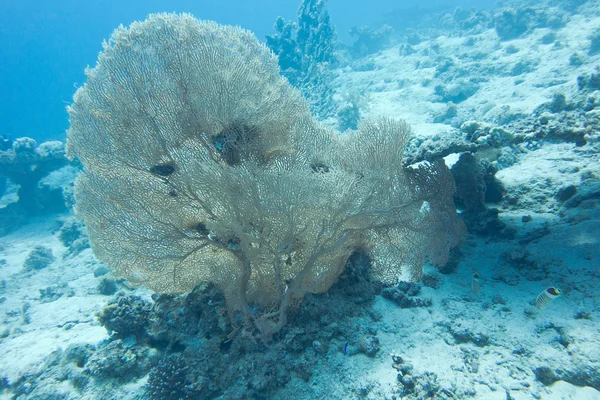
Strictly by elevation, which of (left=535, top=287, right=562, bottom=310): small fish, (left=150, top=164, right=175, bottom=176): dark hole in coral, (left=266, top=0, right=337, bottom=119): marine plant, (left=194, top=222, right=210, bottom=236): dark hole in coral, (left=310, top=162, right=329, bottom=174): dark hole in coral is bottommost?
(left=535, top=287, right=562, bottom=310): small fish

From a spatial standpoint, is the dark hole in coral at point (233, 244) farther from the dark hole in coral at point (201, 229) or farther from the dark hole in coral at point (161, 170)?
the dark hole in coral at point (161, 170)

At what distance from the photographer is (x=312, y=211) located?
3732 millimetres

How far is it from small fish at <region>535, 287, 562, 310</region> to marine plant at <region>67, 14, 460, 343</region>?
2034 millimetres

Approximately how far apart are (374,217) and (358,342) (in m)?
1.79

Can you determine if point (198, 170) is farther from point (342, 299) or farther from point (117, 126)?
point (342, 299)

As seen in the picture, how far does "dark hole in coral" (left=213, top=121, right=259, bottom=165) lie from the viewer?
169 inches

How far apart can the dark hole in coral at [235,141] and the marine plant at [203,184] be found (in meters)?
0.02

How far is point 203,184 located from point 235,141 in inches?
41.2

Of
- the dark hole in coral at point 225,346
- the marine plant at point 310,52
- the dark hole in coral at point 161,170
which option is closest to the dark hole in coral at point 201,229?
the dark hole in coral at point 161,170

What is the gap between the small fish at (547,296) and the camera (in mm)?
3694

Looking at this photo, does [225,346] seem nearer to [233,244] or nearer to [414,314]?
[233,244]

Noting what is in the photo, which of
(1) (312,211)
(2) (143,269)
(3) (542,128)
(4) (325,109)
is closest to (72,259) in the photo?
(2) (143,269)

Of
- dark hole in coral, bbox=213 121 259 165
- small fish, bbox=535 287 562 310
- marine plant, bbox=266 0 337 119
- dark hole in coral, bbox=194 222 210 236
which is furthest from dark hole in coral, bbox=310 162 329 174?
marine plant, bbox=266 0 337 119

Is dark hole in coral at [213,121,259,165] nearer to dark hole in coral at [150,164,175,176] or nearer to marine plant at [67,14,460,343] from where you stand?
marine plant at [67,14,460,343]
